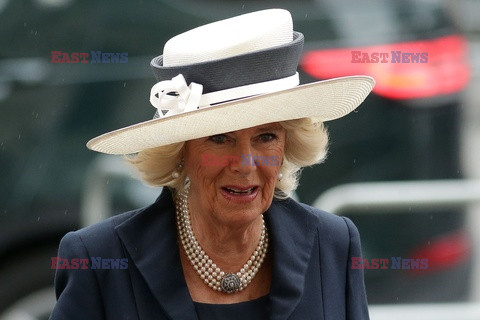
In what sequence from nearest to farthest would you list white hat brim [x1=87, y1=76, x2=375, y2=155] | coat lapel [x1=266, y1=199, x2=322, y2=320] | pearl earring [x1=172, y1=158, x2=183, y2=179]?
white hat brim [x1=87, y1=76, x2=375, y2=155] < coat lapel [x1=266, y1=199, x2=322, y2=320] < pearl earring [x1=172, y1=158, x2=183, y2=179]

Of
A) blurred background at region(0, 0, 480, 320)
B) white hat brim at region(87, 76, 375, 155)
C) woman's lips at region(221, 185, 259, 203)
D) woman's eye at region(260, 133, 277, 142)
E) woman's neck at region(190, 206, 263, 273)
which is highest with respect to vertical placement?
white hat brim at region(87, 76, 375, 155)

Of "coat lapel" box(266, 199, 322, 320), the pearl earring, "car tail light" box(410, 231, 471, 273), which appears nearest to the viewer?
"coat lapel" box(266, 199, 322, 320)

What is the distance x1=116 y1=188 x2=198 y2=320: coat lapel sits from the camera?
3432 millimetres

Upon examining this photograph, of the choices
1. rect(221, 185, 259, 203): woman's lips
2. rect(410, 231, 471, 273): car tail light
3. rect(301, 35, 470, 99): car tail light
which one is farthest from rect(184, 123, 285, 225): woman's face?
rect(410, 231, 471, 273): car tail light

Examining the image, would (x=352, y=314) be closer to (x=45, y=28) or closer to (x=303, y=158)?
(x=303, y=158)

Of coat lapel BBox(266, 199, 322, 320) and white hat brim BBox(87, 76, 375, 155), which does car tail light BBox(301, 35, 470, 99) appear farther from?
white hat brim BBox(87, 76, 375, 155)

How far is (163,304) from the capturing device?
342 centimetres

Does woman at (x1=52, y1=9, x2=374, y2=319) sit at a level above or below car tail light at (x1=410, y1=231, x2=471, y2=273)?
above

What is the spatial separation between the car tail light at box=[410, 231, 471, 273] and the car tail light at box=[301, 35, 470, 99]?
661mm

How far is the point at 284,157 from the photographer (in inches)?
145

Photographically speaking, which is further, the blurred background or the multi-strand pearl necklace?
the blurred background

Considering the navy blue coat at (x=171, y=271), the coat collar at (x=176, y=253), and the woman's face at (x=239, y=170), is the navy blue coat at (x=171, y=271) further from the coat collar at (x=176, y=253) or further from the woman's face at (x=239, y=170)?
the woman's face at (x=239, y=170)

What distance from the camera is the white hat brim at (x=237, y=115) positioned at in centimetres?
324

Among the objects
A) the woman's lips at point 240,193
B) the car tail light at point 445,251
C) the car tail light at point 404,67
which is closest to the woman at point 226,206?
the woman's lips at point 240,193
